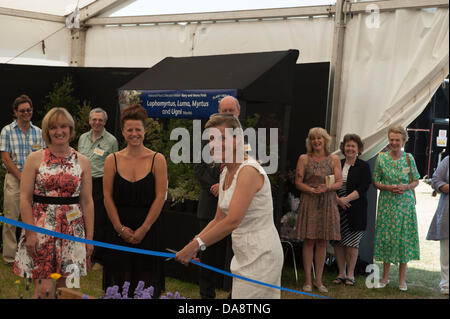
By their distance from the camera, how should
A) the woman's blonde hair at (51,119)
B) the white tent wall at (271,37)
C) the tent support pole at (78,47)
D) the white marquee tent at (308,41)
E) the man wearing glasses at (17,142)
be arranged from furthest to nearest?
the tent support pole at (78,47), the white tent wall at (271,37), the man wearing glasses at (17,142), the white marquee tent at (308,41), the woman's blonde hair at (51,119)

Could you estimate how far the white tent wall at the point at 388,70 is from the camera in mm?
5672

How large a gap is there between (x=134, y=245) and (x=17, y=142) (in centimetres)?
261

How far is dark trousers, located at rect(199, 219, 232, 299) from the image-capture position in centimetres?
492

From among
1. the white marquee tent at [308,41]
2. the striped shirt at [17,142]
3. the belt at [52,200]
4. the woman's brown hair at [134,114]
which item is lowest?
the belt at [52,200]

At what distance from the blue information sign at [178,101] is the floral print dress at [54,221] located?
2073 millimetres

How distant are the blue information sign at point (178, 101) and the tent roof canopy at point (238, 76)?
61 millimetres

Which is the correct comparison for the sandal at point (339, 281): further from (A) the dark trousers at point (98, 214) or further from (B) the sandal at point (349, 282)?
(A) the dark trousers at point (98, 214)

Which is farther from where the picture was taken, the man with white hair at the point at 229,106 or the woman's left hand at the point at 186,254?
the man with white hair at the point at 229,106

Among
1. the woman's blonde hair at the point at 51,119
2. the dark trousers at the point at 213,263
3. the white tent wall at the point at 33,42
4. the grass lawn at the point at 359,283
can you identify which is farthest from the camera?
the white tent wall at the point at 33,42

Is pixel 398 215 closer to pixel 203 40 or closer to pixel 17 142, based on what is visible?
pixel 203 40

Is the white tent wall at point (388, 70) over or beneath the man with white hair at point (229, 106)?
over

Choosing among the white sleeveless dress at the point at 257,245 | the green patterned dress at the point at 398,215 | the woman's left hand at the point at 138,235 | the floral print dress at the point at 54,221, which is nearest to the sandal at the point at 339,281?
the green patterned dress at the point at 398,215

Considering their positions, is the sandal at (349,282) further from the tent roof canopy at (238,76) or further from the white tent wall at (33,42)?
the white tent wall at (33,42)
